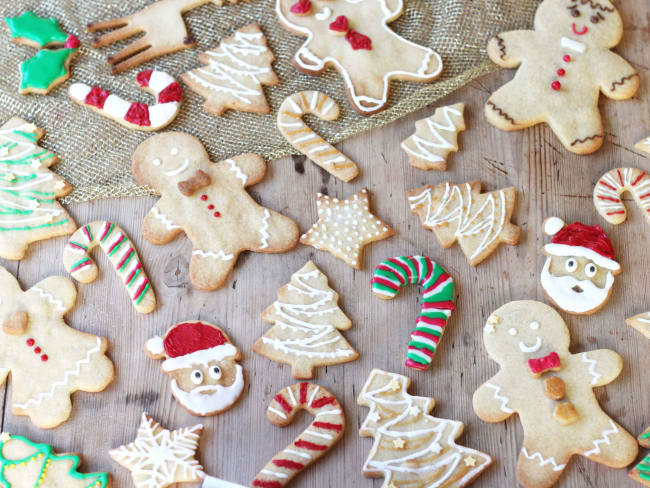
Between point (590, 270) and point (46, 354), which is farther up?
point (590, 270)

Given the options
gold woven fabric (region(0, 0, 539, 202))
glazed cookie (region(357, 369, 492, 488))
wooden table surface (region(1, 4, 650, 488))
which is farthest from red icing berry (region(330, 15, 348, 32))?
glazed cookie (region(357, 369, 492, 488))

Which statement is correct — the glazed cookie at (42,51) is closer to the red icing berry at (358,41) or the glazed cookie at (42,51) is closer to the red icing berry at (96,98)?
the red icing berry at (96,98)

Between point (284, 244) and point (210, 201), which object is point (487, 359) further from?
point (210, 201)

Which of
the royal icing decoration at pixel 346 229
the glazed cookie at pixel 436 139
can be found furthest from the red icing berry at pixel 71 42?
the glazed cookie at pixel 436 139

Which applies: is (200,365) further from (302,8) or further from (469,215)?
(302,8)

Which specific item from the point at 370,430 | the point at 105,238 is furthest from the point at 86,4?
the point at 370,430

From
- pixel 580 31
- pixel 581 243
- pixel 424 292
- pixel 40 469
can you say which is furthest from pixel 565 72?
pixel 40 469
